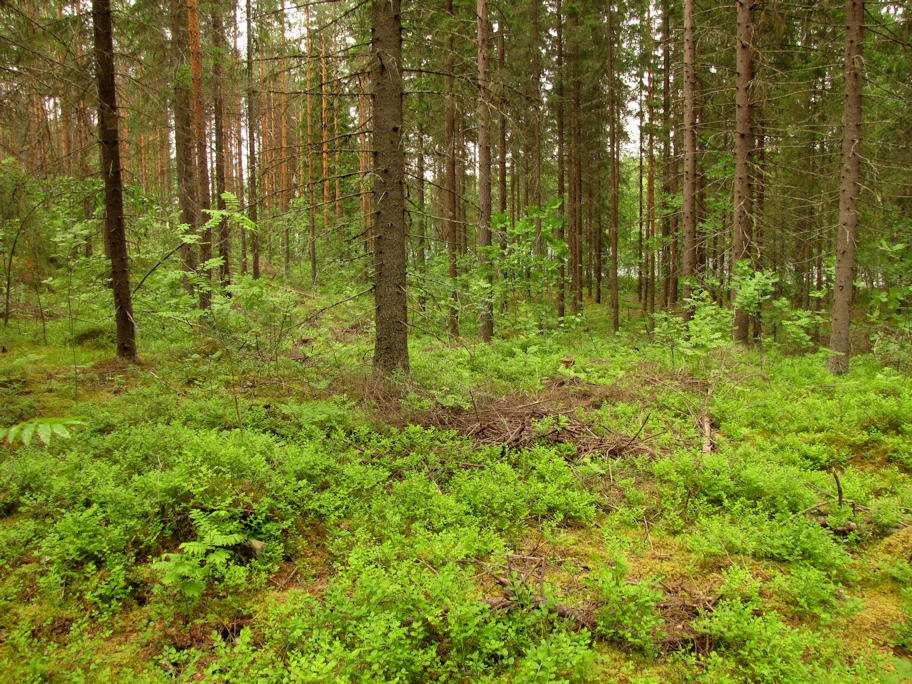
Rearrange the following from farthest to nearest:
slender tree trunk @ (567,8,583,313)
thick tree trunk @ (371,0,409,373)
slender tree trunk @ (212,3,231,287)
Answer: slender tree trunk @ (567,8,583,313) < slender tree trunk @ (212,3,231,287) < thick tree trunk @ (371,0,409,373)

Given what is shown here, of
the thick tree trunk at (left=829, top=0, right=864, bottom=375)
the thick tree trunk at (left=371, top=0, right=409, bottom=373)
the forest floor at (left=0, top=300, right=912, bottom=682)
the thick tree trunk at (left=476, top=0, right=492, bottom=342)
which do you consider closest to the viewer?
the forest floor at (left=0, top=300, right=912, bottom=682)

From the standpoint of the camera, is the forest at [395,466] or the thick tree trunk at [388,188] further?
the thick tree trunk at [388,188]

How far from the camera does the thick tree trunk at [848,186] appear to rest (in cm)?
976

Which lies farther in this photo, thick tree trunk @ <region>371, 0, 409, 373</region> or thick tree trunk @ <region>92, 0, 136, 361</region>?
thick tree trunk @ <region>92, 0, 136, 361</region>

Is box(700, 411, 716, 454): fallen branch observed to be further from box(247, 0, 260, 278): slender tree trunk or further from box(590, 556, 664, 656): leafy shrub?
box(247, 0, 260, 278): slender tree trunk

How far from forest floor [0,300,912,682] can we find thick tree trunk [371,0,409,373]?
0.80m

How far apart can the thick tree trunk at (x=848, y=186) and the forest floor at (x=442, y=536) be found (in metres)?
2.99

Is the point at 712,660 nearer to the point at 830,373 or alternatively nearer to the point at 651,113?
the point at 830,373

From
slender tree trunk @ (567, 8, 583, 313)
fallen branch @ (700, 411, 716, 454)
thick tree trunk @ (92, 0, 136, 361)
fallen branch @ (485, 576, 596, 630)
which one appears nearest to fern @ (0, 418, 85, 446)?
fallen branch @ (485, 576, 596, 630)

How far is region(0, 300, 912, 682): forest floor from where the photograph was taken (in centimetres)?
321

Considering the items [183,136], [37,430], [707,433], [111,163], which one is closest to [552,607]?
[37,430]

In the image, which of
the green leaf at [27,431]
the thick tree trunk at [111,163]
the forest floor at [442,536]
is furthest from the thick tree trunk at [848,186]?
the thick tree trunk at [111,163]

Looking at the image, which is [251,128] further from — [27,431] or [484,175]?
[27,431]

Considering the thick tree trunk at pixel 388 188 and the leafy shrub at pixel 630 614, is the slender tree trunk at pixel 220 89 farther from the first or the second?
the leafy shrub at pixel 630 614
